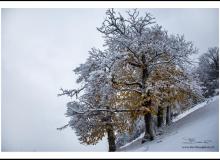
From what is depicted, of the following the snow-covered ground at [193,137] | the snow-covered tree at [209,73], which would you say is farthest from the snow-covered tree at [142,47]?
the snow-covered tree at [209,73]

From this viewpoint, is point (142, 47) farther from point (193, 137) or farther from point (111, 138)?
point (111, 138)

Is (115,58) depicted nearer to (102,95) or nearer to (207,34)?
(102,95)

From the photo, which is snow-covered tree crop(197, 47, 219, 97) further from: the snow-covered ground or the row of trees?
the snow-covered ground

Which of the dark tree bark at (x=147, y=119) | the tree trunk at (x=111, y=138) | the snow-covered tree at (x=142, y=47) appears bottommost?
the tree trunk at (x=111, y=138)

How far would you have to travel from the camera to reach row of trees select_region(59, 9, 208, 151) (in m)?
17.4

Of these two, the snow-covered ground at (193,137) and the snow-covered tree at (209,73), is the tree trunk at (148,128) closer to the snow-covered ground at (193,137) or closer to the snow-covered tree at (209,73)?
the snow-covered ground at (193,137)

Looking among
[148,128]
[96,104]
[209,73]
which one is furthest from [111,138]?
[209,73]

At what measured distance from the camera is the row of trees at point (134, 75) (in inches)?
683

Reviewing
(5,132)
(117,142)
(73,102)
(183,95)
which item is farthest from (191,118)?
(5,132)

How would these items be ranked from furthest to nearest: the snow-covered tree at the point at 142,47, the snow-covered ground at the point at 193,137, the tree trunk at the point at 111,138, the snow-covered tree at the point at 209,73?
the snow-covered tree at the point at 209,73
the tree trunk at the point at 111,138
the snow-covered tree at the point at 142,47
the snow-covered ground at the point at 193,137

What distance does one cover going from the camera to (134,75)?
58.8 ft

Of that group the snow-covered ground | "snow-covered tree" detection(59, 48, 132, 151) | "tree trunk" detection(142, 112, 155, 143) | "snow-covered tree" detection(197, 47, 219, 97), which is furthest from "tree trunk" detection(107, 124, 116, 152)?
"snow-covered tree" detection(197, 47, 219, 97)

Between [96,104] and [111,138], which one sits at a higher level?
[96,104]

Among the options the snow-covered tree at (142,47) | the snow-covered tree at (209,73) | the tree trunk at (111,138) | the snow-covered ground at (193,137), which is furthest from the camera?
the snow-covered tree at (209,73)
